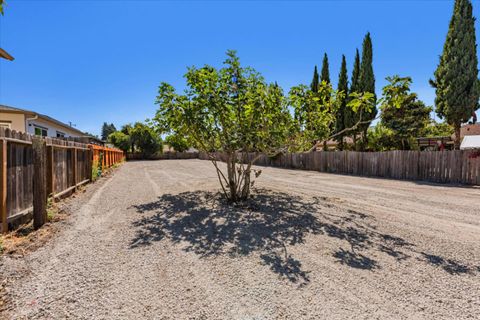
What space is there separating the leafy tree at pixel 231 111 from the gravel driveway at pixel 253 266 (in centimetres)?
185

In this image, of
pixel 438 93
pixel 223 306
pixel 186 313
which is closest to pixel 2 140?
pixel 186 313

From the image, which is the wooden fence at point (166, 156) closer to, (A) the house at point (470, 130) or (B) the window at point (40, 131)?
(B) the window at point (40, 131)

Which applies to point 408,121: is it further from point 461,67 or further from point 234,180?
point 234,180

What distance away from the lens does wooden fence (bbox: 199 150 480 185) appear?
10.6 m

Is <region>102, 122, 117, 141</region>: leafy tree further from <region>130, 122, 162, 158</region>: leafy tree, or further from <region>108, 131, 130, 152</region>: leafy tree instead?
<region>130, 122, 162, 158</region>: leafy tree

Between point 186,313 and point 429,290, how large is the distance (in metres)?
2.68

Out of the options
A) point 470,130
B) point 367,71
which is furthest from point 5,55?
point 470,130

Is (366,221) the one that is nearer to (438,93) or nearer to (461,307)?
(461,307)

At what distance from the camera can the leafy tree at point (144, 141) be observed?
38625 mm

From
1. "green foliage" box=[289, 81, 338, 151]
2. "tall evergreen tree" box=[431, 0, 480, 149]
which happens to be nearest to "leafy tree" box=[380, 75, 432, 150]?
"tall evergreen tree" box=[431, 0, 480, 149]

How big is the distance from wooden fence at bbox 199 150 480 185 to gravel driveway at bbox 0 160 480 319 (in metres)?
3.22

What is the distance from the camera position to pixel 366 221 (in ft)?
16.9

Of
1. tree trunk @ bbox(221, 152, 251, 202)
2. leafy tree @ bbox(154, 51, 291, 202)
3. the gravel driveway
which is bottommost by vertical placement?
the gravel driveway

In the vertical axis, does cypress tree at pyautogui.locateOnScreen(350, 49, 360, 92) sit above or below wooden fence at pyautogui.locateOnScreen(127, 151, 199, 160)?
above
